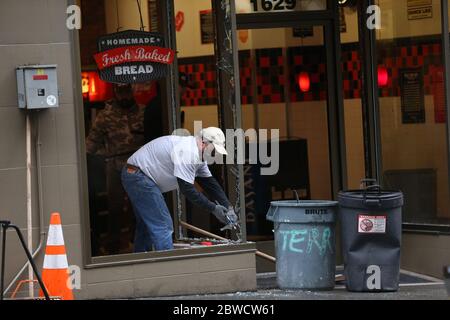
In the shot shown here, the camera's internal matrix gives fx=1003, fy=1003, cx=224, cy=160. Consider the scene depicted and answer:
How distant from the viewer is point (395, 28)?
1129 cm

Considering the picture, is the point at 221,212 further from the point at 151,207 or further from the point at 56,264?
the point at 56,264

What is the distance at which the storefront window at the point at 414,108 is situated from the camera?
10891 mm

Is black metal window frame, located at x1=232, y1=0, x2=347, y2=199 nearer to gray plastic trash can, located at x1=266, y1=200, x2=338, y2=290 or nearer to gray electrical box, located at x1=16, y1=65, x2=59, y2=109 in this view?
gray plastic trash can, located at x1=266, y1=200, x2=338, y2=290

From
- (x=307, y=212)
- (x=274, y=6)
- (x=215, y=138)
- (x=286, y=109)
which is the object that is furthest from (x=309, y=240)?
(x=274, y=6)

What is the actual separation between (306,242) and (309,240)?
0.12 ft

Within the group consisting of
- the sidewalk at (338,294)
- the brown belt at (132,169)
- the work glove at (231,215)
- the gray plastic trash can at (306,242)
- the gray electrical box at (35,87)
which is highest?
the gray electrical box at (35,87)

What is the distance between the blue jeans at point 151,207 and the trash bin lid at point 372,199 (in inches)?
69.2

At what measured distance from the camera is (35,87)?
29.8 feet

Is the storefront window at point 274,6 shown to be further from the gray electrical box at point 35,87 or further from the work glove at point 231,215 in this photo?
the gray electrical box at point 35,87

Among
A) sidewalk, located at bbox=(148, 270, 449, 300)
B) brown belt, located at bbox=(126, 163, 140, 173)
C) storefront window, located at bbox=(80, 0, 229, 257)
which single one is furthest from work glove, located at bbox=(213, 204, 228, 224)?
brown belt, located at bbox=(126, 163, 140, 173)

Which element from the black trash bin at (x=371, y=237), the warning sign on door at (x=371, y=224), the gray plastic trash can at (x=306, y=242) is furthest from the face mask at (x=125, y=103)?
the warning sign on door at (x=371, y=224)

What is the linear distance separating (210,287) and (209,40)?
2.79 m

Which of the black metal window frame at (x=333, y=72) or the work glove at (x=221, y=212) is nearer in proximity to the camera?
the work glove at (x=221, y=212)

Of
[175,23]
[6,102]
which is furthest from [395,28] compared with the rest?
[6,102]
